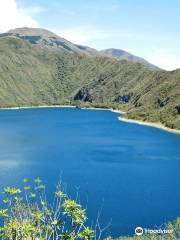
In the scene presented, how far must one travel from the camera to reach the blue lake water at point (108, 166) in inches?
2413

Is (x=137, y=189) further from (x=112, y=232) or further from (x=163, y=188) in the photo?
(x=112, y=232)

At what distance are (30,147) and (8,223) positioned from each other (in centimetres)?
11168

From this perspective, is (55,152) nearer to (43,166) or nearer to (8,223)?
(43,166)

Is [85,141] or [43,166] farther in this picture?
[85,141]

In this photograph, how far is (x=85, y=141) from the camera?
137250mm

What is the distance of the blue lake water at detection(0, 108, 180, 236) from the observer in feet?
201

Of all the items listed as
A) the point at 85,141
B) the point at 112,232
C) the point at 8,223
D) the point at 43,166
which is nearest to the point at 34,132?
the point at 85,141

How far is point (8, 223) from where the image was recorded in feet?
47.1

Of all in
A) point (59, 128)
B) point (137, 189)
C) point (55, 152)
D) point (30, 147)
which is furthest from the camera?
point (59, 128)

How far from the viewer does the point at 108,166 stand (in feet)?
314

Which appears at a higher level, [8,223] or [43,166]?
[8,223]

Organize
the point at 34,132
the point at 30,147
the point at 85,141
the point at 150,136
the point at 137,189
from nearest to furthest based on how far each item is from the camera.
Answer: the point at 137,189
the point at 30,147
the point at 85,141
the point at 150,136
the point at 34,132

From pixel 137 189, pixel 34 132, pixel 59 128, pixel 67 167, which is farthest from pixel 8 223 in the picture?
pixel 59 128

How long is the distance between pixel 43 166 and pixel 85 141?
141 feet
